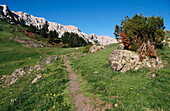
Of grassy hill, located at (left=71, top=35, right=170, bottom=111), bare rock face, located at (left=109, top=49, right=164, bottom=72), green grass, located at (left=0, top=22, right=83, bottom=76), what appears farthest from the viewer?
green grass, located at (left=0, top=22, right=83, bottom=76)

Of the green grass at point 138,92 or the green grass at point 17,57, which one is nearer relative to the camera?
the green grass at point 138,92

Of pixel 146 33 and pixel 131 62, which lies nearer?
pixel 131 62

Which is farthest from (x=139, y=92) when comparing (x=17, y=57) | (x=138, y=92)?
(x=17, y=57)

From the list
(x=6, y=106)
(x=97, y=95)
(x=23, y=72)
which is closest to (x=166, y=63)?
(x=97, y=95)

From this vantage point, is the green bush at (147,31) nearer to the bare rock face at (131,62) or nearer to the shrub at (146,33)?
the shrub at (146,33)

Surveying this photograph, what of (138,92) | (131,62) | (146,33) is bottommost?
(138,92)

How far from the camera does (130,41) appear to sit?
16.6 metres

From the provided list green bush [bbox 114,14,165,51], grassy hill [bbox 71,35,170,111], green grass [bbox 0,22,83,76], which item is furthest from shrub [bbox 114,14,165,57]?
green grass [bbox 0,22,83,76]

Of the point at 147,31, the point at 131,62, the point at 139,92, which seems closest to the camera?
the point at 139,92

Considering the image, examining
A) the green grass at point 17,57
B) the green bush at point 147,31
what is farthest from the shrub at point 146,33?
the green grass at point 17,57

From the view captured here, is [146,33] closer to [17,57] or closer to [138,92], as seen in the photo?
[138,92]

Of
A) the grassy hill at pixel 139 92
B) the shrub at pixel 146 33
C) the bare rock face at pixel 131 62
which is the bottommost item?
the grassy hill at pixel 139 92

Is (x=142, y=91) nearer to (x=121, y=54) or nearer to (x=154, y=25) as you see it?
(x=121, y=54)

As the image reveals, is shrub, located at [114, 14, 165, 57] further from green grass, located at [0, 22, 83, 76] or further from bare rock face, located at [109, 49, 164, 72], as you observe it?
green grass, located at [0, 22, 83, 76]
